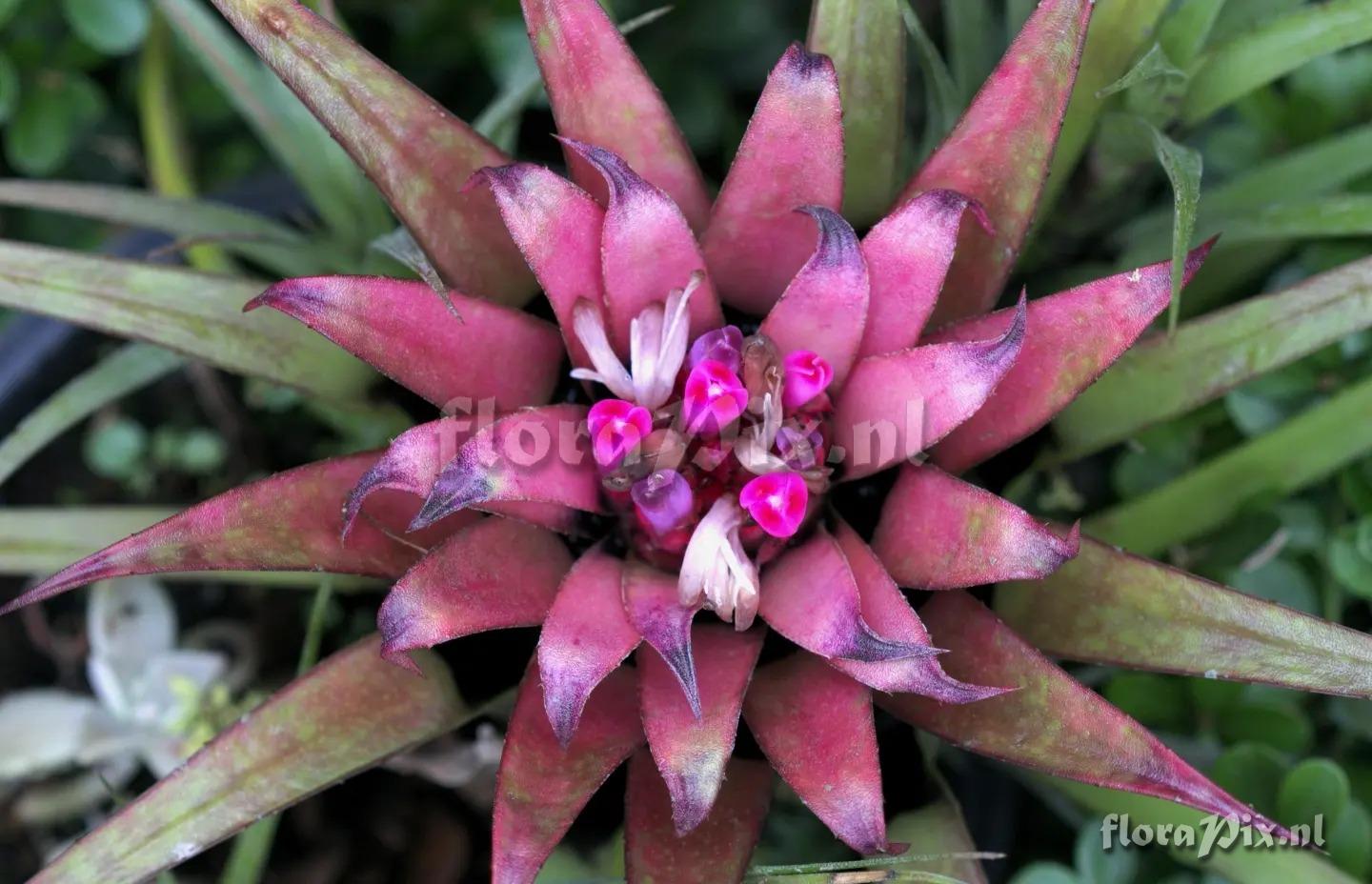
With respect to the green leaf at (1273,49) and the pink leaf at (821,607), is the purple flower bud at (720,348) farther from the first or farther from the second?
the green leaf at (1273,49)

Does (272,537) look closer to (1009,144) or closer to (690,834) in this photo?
(690,834)

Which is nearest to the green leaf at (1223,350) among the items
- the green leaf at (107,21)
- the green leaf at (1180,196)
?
the green leaf at (1180,196)

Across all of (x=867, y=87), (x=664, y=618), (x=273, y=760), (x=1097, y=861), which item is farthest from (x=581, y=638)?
(x=1097, y=861)

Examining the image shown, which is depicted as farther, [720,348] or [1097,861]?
[1097,861]

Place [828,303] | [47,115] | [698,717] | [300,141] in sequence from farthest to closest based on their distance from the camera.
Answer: [47,115], [300,141], [828,303], [698,717]

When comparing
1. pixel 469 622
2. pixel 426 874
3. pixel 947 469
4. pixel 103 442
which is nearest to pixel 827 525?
pixel 947 469

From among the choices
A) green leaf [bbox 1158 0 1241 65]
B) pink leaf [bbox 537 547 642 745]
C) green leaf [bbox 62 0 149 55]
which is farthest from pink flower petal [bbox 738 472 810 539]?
green leaf [bbox 62 0 149 55]

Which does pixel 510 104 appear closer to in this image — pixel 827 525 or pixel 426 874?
pixel 827 525

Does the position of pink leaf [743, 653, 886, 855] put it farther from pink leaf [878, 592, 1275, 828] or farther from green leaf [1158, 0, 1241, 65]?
green leaf [1158, 0, 1241, 65]
